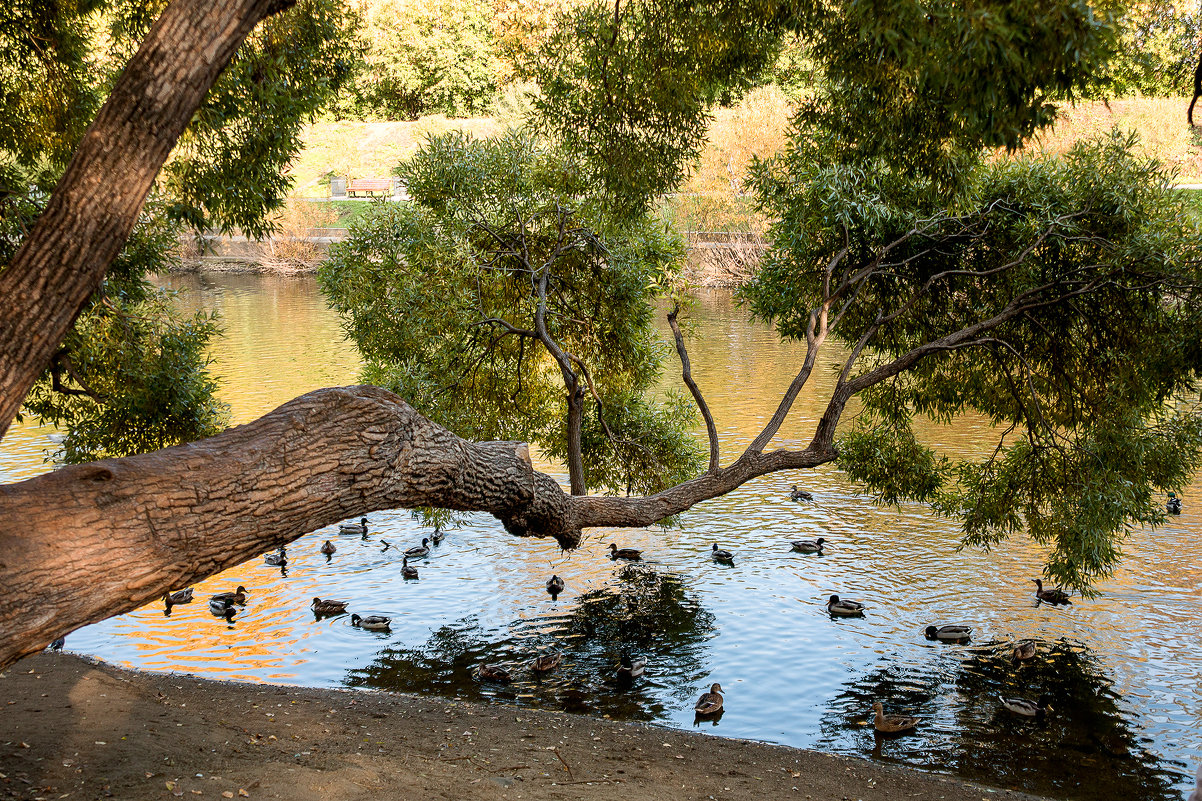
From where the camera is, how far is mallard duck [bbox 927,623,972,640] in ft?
44.1

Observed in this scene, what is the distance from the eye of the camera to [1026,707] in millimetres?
11445

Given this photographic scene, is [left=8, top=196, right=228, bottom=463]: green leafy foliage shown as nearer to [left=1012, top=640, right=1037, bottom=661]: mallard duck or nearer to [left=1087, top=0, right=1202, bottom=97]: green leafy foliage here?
[left=1087, top=0, right=1202, bottom=97]: green leafy foliage

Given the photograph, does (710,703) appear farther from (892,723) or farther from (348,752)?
(348,752)

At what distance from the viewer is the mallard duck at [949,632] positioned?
13430 mm

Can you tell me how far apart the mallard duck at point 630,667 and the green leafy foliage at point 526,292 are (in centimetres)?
229

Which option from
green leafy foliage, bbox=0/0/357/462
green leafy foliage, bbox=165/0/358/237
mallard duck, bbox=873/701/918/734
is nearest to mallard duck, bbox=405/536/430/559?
green leafy foliage, bbox=0/0/357/462

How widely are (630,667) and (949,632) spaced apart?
4.31 m

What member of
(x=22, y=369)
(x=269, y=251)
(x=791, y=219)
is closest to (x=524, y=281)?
(x=791, y=219)

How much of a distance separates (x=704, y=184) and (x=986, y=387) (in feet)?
106

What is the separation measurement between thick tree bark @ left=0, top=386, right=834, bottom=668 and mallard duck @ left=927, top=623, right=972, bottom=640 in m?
8.74

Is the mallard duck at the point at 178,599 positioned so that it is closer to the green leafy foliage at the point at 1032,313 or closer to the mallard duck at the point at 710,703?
the mallard duck at the point at 710,703

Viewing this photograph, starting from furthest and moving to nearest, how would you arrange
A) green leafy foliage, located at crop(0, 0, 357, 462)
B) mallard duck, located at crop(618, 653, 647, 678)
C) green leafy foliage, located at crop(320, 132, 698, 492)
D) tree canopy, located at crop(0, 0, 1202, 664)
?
green leafy foliage, located at crop(320, 132, 698, 492)
mallard duck, located at crop(618, 653, 647, 678)
green leafy foliage, located at crop(0, 0, 357, 462)
tree canopy, located at crop(0, 0, 1202, 664)

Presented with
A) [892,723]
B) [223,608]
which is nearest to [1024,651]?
[892,723]

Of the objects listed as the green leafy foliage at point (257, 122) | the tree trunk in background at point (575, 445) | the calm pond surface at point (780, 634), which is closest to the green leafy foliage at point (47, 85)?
the green leafy foliage at point (257, 122)
